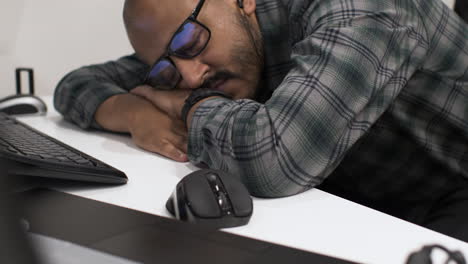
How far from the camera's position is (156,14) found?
2.79 ft

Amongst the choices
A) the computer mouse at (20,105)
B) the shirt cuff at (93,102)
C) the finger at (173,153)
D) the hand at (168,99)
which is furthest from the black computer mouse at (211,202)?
the computer mouse at (20,105)

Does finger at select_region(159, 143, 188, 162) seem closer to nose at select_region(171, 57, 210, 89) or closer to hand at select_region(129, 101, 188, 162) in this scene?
hand at select_region(129, 101, 188, 162)

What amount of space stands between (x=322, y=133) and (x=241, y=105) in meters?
0.15

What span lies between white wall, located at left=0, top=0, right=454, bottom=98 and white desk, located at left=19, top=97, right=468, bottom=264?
1.05m

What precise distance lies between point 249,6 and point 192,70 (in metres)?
0.23

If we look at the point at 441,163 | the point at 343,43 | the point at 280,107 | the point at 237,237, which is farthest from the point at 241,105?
the point at 441,163

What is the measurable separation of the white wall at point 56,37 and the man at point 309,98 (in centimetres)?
61

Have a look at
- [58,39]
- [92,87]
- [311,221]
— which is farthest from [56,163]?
[58,39]

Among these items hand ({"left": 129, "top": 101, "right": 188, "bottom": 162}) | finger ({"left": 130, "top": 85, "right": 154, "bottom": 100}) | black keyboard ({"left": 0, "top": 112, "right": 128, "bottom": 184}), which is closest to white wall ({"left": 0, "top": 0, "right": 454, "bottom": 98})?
finger ({"left": 130, "top": 85, "right": 154, "bottom": 100})

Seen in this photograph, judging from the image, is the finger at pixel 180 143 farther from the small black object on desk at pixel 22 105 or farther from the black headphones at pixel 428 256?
the small black object on desk at pixel 22 105

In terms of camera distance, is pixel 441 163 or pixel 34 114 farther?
pixel 34 114

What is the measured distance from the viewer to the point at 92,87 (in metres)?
1.09

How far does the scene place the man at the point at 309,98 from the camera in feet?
2.05

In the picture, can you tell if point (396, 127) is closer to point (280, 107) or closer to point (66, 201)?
point (280, 107)
